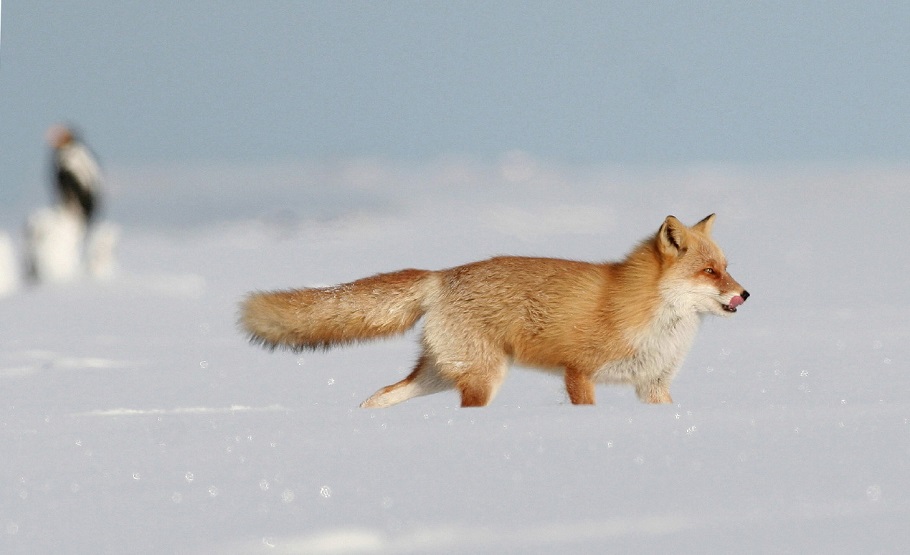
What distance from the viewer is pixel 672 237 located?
5020mm

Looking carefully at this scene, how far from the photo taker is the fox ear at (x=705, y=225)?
5.22m

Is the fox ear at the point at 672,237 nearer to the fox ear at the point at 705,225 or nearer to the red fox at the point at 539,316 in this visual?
the red fox at the point at 539,316

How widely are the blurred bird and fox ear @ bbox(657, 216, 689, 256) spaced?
9813mm

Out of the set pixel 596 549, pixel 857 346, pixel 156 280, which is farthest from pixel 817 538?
pixel 156 280

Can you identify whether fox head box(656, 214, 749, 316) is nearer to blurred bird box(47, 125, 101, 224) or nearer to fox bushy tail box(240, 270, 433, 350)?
fox bushy tail box(240, 270, 433, 350)

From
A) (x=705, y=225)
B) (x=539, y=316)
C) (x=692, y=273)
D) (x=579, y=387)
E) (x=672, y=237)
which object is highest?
(x=705, y=225)

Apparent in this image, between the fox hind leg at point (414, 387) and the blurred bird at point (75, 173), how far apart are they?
9.17m

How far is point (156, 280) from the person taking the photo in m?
12.3

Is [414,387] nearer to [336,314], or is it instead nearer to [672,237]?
[336,314]

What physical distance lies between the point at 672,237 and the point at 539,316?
0.70m

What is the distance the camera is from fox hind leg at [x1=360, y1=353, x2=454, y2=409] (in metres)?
5.12

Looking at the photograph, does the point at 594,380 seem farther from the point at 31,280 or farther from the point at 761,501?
the point at 31,280

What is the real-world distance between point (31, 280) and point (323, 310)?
948 centimetres

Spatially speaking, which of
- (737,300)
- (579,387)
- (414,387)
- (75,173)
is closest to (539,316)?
(579,387)
